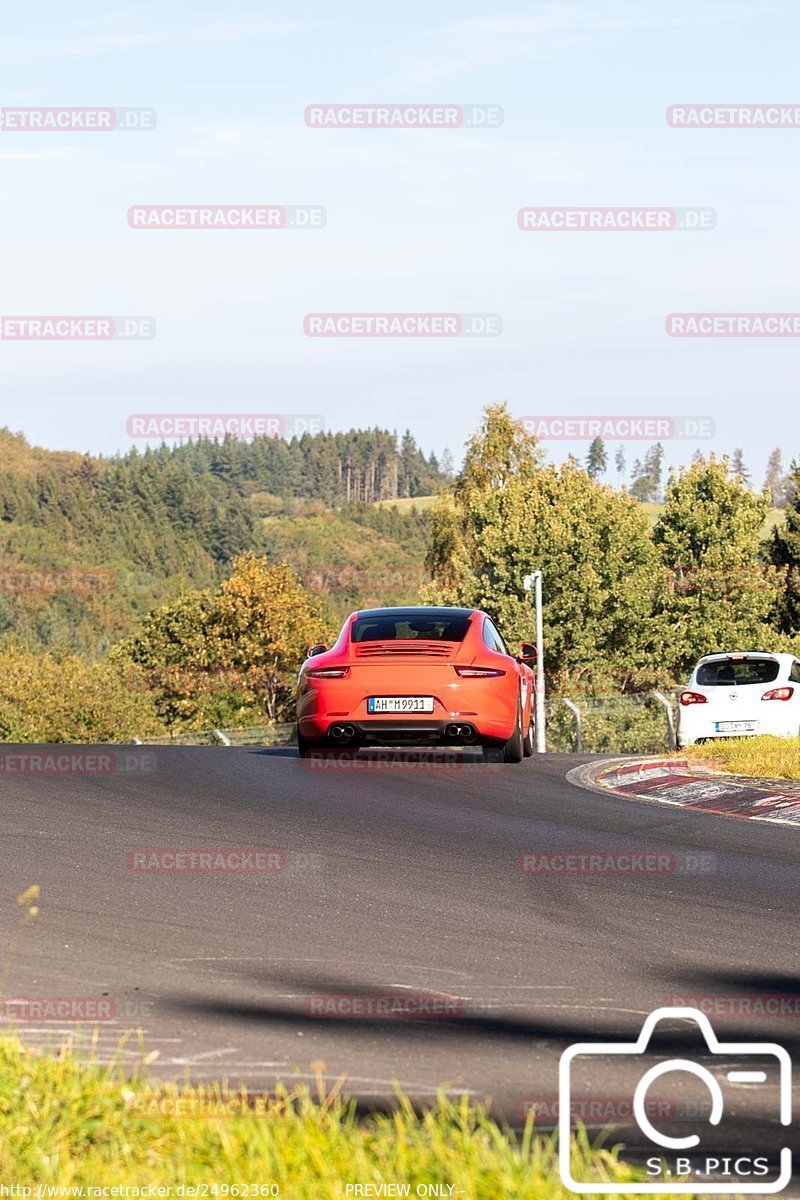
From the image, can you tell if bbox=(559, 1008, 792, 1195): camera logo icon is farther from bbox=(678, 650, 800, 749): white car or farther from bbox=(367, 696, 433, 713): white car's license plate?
bbox=(678, 650, 800, 749): white car

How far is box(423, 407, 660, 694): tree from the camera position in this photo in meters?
68.5

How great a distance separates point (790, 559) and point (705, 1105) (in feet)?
256

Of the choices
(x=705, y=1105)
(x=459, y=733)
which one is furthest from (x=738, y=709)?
(x=705, y=1105)

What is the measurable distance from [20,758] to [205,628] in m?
76.2

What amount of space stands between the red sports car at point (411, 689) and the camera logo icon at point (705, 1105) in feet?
31.1

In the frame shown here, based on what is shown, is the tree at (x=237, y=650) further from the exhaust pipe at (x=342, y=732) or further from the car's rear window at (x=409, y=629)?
the exhaust pipe at (x=342, y=732)

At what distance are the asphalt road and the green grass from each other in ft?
1.17

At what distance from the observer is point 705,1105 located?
4.99 meters

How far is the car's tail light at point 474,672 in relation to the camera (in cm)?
1566

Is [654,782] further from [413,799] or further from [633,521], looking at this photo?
[633,521]

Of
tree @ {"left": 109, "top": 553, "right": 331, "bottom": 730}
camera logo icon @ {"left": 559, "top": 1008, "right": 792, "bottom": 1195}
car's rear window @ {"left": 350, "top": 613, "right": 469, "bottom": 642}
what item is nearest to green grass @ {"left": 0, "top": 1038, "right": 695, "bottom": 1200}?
camera logo icon @ {"left": 559, "top": 1008, "right": 792, "bottom": 1195}

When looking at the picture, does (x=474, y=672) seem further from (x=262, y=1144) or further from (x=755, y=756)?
(x=262, y=1144)

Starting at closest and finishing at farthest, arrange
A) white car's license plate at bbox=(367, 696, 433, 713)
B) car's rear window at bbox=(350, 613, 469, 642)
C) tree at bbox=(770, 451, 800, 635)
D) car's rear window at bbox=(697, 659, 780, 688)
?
white car's license plate at bbox=(367, 696, 433, 713)
car's rear window at bbox=(350, 613, 469, 642)
car's rear window at bbox=(697, 659, 780, 688)
tree at bbox=(770, 451, 800, 635)

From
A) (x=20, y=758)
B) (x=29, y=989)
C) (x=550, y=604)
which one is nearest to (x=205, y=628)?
(x=550, y=604)
